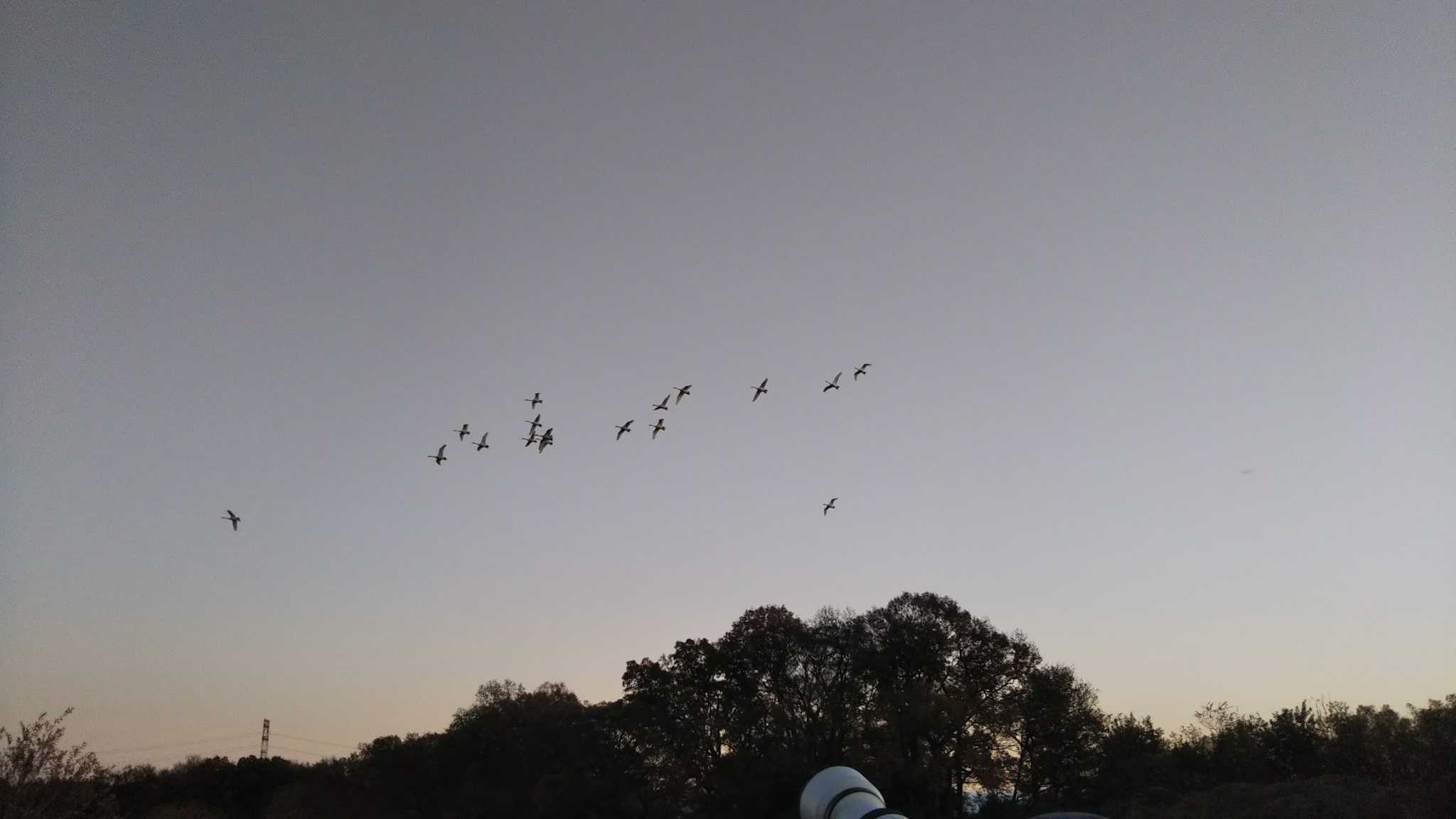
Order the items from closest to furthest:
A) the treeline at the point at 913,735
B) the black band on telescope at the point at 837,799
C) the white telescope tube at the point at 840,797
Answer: the white telescope tube at the point at 840,797
the black band on telescope at the point at 837,799
the treeline at the point at 913,735

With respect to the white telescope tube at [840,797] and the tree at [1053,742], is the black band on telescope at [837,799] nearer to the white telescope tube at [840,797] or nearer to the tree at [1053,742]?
the white telescope tube at [840,797]

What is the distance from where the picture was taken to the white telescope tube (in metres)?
15.3

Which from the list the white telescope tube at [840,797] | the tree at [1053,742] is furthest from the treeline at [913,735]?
the white telescope tube at [840,797]

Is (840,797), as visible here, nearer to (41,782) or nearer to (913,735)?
(41,782)

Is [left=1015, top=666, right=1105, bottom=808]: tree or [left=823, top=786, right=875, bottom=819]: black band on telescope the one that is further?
[left=1015, top=666, right=1105, bottom=808]: tree

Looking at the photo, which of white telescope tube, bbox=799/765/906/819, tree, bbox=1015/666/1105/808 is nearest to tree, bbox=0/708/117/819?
white telescope tube, bbox=799/765/906/819

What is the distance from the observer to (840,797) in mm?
15812

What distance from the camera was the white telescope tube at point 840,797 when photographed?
15.3 metres

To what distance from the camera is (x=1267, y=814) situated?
3525 cm

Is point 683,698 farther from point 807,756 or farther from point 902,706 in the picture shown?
point 902,706

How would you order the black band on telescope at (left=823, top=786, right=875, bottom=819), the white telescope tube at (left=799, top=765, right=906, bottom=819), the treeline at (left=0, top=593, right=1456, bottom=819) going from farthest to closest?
the treeline at (left=0, top=593, right=1456, bottom=819), the black band on telescope at (left=823, top=786, right=875, bottom=819), the white telescope tube at (left=799, top=765, right=906, bottom=819)

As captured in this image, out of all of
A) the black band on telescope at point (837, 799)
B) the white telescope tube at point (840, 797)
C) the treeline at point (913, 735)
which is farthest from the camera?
the treeline at point (913, 735)

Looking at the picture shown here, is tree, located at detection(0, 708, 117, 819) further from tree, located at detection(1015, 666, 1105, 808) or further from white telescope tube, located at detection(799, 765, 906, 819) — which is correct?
tree, located at detection(1015, 666, 1105, 808)

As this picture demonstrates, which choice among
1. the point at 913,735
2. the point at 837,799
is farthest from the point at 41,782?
the point at 913,735
